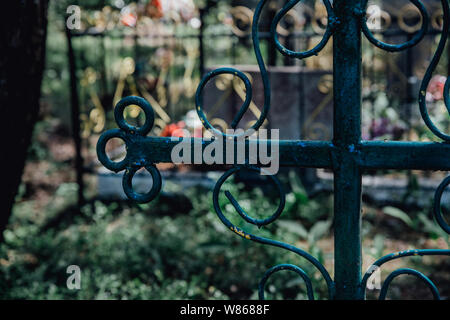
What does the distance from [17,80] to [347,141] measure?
1353mm

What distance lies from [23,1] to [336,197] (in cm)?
139

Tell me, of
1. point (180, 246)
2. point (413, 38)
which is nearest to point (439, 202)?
point (413, 38)

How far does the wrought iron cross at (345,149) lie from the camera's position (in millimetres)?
1022

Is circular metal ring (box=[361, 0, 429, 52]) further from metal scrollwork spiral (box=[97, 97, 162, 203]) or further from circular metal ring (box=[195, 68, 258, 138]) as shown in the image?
metal scrollwork spiral (box=[97, 97, 162, 203])

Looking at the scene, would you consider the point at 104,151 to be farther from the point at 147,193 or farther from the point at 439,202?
the point at 439,202

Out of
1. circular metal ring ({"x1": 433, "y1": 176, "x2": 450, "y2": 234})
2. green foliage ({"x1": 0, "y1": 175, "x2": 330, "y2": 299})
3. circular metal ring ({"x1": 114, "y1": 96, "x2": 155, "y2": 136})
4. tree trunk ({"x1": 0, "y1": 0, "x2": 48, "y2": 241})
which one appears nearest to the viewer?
circular metal ring ({"x1": 433, "y1": 176, "x2": 450, "y2": 234})

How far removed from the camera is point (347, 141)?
106 centimetres

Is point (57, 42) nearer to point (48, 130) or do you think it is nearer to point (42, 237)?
point (48, 130)

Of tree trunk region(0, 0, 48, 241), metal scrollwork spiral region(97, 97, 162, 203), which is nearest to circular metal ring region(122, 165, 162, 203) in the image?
metal scrollwork spiral region(97, 97, 162, 203)

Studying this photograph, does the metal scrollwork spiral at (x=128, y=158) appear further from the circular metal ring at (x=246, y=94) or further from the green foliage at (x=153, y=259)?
the green foliage at (x=153, y=259)

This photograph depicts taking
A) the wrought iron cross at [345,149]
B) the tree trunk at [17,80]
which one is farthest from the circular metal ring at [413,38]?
the tree trunk at [17,80]

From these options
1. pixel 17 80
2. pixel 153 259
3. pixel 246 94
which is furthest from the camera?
pixel 153 259

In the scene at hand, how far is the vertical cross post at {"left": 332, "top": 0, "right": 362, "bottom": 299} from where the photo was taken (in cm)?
103

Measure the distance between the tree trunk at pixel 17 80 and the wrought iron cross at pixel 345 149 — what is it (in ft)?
2.94
